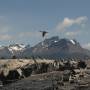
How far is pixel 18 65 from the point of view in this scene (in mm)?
105375

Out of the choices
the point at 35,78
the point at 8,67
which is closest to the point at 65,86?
the point at 35,78

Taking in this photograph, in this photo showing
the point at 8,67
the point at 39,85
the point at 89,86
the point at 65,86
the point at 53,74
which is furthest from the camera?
the point at 8,67

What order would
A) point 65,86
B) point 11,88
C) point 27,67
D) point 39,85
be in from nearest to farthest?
1. point 65,86
2. point 39,85
3. point 11,88
4. point 27,67

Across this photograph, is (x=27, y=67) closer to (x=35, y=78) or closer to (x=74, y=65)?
(x=74, y=65)

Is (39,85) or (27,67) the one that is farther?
(27,67)

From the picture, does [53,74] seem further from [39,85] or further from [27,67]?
[27,67]

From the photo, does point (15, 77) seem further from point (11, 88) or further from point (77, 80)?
point (77, 80)

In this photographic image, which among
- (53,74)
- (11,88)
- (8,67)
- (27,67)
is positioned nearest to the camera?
(11,88)

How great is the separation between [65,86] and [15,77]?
2918cm

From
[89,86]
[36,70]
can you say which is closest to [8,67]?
[36,70]

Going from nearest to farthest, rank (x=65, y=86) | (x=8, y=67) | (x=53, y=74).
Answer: (x=65, y=86) < (x=53, y=74) < (x=8, y=67)

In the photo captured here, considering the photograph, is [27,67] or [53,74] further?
[27,67]

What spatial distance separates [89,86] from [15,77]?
34053 mm

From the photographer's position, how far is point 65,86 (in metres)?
59.9
